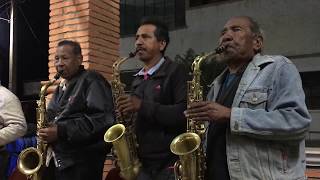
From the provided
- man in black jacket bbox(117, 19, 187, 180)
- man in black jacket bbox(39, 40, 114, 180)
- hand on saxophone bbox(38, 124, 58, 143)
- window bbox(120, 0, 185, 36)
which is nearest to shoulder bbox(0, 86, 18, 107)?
man in black jacket bbox(39, 40, 114, 180)

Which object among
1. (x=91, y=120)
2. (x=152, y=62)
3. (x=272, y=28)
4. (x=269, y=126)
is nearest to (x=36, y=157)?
(x=91, y=120)

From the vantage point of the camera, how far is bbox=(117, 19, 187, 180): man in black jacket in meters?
3.13

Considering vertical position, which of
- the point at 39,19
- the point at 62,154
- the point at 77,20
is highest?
the point at 39,19

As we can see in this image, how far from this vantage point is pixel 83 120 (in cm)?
362

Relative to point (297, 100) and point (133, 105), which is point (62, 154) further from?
point (297, 100)

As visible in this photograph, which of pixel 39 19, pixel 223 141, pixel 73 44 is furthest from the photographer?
pixel 39 19

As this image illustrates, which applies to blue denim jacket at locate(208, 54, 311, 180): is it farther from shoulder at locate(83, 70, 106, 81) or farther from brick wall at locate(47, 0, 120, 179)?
brick wall at locate(47, 0, 120, 179)

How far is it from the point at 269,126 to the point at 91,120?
1.62 metres

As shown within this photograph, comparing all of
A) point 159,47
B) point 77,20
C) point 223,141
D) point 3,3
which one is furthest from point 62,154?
point 3,3

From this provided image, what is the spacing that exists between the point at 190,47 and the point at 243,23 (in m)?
15.9

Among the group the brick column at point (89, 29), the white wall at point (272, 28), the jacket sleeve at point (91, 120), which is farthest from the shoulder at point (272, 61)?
the white wall at point (272, 28)

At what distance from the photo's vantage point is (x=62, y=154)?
3631 millimetres

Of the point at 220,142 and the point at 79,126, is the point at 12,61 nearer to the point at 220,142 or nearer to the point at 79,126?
the point at 79,126

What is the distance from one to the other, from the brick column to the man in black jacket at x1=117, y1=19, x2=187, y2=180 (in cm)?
210
